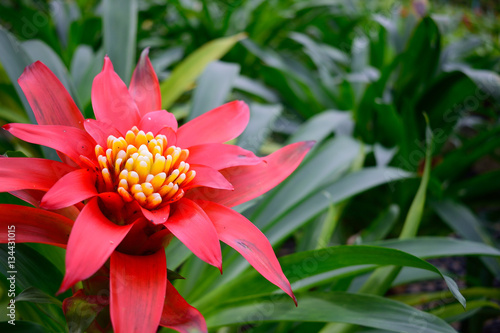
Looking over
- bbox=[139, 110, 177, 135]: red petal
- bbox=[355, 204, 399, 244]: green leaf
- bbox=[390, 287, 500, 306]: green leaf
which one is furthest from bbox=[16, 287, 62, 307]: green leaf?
bbox=[390, 287, 500, 306]: green leaf

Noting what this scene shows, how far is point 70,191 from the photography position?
0.41m

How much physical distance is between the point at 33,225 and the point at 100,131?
0.45 ft

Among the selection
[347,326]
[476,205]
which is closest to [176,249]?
[347,326]

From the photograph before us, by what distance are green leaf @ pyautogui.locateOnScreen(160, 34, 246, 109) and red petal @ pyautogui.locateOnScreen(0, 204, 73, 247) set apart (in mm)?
630

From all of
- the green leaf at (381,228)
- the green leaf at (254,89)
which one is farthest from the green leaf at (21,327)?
the green leaf at (254,89)

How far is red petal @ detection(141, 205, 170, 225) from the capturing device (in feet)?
1.38

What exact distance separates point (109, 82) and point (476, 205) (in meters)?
1.43

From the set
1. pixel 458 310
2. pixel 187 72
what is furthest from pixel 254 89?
pixel 458 310

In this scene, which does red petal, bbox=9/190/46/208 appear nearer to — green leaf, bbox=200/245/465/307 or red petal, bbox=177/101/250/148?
red petal, bbox=177/101/250/148

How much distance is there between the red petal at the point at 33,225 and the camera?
438 mm

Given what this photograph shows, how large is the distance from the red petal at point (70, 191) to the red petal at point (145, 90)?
164mm

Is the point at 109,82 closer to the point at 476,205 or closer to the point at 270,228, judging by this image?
the point at 270,228

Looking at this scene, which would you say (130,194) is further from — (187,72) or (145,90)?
(187,72)

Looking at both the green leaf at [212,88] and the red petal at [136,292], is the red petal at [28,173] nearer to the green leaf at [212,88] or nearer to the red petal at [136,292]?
the red petal at [136,292]
